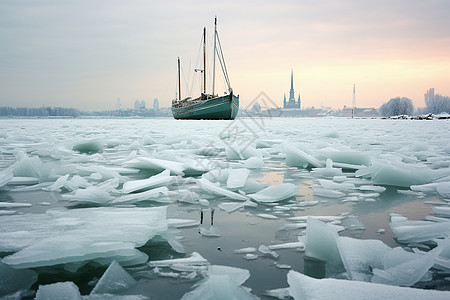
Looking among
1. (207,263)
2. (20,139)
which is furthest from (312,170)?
(20,139)

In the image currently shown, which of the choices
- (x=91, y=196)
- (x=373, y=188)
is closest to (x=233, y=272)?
(x=91, y=196)

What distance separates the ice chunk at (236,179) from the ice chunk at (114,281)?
1435 millimetres

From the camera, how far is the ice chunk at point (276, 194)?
7.23 ft

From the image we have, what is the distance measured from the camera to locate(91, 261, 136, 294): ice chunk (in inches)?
40.4

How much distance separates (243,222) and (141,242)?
2.00ft

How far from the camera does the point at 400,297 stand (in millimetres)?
896

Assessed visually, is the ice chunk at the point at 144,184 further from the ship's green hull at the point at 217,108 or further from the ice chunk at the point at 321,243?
the ship's green hull at the point at 217,108

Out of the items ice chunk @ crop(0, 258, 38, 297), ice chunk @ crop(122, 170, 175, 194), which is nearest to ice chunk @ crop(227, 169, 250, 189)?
ice chunk @ crop(122, 170, 175, 194)

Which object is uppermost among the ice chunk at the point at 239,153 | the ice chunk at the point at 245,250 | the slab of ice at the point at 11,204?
the ice chunk at the point at 239,153

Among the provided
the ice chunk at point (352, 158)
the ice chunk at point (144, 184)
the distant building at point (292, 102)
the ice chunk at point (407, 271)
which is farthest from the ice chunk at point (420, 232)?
the distant building at point (292, 102)

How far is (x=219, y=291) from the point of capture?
3.20 feet

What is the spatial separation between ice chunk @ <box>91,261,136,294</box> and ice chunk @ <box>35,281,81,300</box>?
55 mm

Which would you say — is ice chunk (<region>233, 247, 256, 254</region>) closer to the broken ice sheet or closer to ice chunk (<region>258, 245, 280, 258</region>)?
ice chunk (<region>258, 245, 280, 258</region>)

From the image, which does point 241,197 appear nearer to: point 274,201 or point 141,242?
point 274,201
